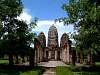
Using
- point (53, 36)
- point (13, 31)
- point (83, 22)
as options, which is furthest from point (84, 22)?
point (53, 36)

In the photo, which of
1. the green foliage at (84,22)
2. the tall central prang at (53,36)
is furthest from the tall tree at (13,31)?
the tall central prang at (53,36)

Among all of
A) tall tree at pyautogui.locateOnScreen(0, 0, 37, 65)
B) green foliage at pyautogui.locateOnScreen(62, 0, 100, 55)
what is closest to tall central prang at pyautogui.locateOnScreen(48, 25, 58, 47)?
tall tree at pyautogui.locateOnScreen(0, 0, 37, 65)

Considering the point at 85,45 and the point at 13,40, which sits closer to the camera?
the point at 85,45

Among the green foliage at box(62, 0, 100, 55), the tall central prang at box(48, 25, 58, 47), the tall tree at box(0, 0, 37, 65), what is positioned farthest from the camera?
the tall central prang at box(48, 25, 58, 47)

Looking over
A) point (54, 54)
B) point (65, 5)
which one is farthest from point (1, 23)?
point (54, 54)

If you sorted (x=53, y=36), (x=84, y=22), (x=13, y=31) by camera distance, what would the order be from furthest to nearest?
(x=53, y=36) → (x=13, y=31) → (x=84, y=22)

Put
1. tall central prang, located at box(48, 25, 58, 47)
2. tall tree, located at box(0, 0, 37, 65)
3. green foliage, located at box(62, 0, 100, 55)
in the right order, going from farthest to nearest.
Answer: tall central prang, located at box(48, 25, 58, 47) < tall tree, located at box(0, 0, 37, 65) < green foliage, located at box(62, 0, 100, 55)

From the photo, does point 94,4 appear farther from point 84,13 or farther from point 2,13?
point 2,13

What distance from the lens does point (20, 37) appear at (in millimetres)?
38531

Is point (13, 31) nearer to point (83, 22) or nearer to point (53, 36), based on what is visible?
point (83, 22)

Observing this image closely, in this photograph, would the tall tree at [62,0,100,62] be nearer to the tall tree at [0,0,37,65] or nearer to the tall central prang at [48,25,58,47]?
the tall tree at [0,0,37,65]

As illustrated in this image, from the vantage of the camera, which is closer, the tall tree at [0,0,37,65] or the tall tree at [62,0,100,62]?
the tall tree at [62,0,100,62]

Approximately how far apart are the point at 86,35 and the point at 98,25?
158 cm

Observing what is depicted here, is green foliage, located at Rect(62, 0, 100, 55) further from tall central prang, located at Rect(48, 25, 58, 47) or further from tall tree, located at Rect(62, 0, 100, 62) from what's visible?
tall central prang, located at Rect(48, 25, 58, 47)
